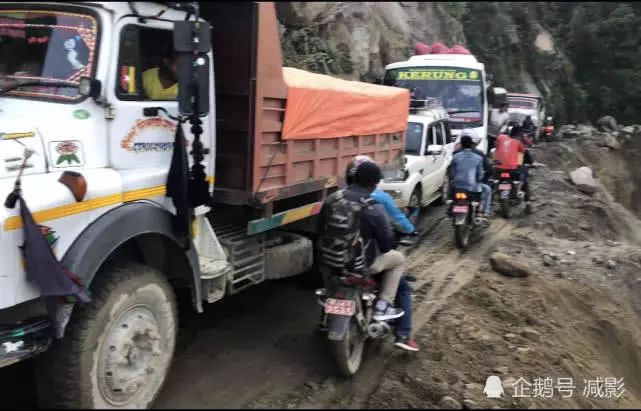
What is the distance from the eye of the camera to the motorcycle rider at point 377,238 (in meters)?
4.11

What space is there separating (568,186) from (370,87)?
24.4 ft

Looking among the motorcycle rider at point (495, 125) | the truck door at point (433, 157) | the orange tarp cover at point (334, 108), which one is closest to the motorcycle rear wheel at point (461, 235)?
the truck door at point (433, 157)

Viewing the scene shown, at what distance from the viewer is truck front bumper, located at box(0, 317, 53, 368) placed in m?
2.93

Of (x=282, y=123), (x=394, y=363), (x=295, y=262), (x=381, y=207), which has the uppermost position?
(x=282, y=123)

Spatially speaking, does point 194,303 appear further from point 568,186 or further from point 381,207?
point 568,186

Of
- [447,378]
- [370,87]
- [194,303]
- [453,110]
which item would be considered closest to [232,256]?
[194,303]

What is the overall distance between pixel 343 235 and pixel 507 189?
6309 mm

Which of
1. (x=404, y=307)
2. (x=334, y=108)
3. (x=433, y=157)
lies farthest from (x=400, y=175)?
(x=404, y=307)

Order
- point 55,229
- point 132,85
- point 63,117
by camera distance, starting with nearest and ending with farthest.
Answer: point 55,229 < point 63,117 < point 132,85

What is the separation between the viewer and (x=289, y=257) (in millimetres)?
4992

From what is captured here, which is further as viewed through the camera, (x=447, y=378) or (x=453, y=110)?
(x=453, y=110)

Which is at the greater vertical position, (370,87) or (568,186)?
(370,87)

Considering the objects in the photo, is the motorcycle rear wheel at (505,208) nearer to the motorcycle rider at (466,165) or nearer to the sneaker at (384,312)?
the motorcycle rider at (466,165)

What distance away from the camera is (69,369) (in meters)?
3.10
